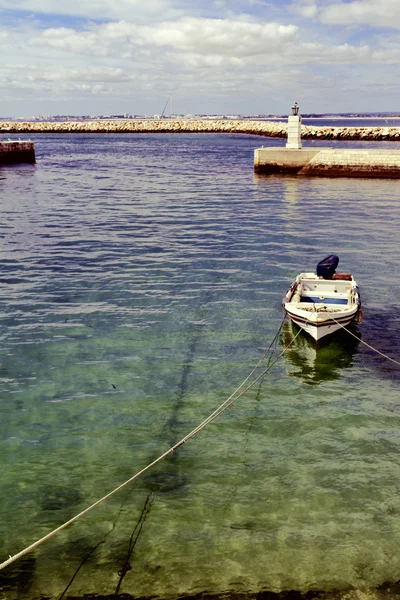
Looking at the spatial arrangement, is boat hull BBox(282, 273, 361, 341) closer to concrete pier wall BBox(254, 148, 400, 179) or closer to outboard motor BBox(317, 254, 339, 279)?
outboard motor BBox(317, 254, 339, 279)

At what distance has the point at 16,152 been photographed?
6156 centimetres

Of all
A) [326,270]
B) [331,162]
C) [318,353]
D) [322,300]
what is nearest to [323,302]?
[322,300]

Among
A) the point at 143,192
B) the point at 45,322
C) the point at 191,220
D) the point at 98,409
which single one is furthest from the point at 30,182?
the point at 98,409

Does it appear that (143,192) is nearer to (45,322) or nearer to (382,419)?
(45,322)

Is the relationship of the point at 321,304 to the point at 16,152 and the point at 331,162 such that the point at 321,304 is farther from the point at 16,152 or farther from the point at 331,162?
the point at 16,152

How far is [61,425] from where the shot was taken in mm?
9820

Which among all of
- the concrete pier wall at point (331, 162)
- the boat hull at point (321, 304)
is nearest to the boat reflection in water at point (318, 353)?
the boat hull at point (321, 304)

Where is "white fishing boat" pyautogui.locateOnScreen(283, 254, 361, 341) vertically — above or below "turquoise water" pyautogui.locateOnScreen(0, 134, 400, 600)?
above

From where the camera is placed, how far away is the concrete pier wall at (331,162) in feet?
153

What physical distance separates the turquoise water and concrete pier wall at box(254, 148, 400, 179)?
26141mm

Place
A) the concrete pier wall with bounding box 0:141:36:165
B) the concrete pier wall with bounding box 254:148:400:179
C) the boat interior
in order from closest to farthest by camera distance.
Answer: the boat interior → the concrete pier wall with bounding box 254:148:400:179 → the concrete pier wall with bounding box 0:141:36:165

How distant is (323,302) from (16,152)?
55009 mm

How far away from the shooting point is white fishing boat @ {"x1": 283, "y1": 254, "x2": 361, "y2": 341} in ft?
43.6

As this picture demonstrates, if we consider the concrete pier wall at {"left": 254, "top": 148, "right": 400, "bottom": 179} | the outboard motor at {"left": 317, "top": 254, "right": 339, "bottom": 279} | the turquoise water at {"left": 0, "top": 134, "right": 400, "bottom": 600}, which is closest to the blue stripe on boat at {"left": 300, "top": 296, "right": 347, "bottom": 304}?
the turquoise water at {"left": 0, "top": 134, "right": 400, "bottom": 600}
